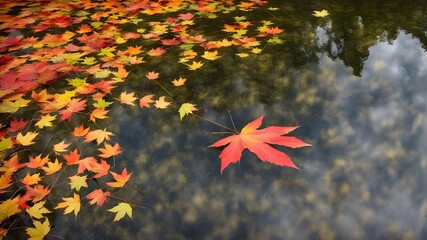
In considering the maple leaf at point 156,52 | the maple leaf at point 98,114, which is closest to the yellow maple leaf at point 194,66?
the maple leaf at point 156,52

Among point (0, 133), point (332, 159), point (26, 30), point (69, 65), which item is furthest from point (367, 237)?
point (26, 30)

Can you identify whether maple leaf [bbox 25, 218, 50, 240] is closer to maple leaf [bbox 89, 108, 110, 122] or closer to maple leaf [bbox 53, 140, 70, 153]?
maple leaf [bbox 53, 140, 70, 153]

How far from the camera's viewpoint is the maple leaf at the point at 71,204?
1.53 meters

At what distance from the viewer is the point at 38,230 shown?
1425 mm

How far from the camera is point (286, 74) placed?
246cm

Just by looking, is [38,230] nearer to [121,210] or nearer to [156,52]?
[121,210]

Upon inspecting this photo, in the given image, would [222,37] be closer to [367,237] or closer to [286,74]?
[286,74]

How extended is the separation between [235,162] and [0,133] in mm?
1662

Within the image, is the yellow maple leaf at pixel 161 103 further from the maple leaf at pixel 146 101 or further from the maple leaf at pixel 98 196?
the maple leaf at pixel 98 196

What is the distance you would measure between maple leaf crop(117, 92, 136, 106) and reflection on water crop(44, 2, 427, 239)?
0.35 feet

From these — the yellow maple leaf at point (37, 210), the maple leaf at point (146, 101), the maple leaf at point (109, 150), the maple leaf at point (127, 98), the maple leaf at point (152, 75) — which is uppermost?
the maple leaf at point (152, 75)

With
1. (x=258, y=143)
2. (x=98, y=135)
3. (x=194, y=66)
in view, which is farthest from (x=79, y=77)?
(x=258, y=143)

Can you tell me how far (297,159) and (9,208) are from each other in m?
1.58

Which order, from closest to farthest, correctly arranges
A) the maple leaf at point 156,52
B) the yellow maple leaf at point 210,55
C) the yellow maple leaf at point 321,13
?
the yellow maple leaf at point 210,55 < the maple leaf at point 156,52 < the yellow maple leaf at point 321,13
